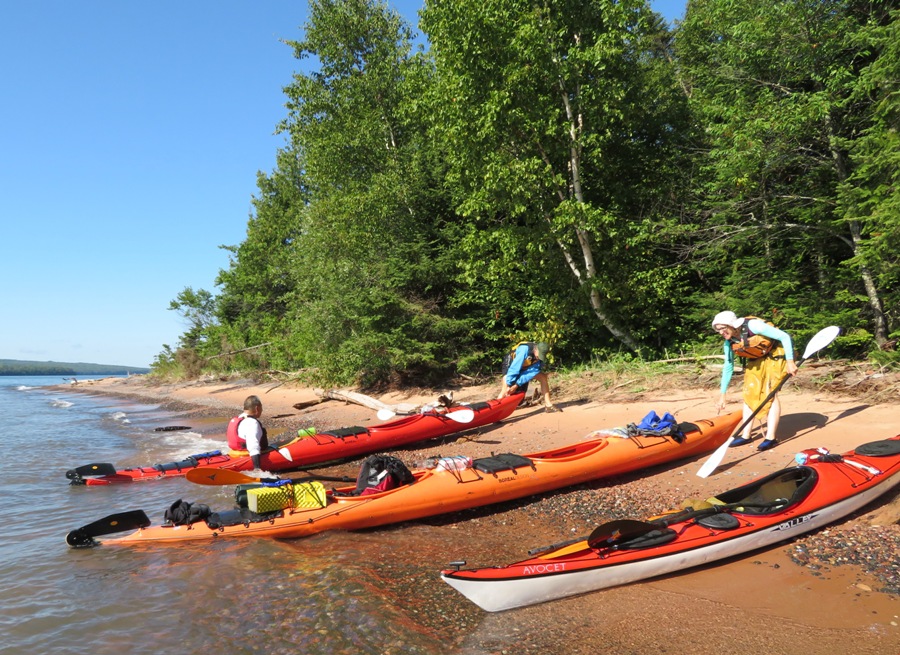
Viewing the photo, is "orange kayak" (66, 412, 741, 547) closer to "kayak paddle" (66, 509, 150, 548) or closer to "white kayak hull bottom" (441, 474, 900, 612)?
"kayak paddle" (66, 509, 150, 548)

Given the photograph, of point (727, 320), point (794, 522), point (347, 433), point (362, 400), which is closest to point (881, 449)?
point (794, 522)

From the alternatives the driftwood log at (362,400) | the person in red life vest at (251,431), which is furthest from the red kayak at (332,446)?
the driftwood log at (362,400)

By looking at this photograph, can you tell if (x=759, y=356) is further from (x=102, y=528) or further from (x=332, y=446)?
(x=102, y=528)

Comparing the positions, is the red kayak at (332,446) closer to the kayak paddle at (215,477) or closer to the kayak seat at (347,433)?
the kayak seat at (347,433)

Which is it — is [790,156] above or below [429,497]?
above

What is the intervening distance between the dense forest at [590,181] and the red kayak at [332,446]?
434 cm

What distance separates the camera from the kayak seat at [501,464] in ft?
18.5

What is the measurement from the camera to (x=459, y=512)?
5.80 m

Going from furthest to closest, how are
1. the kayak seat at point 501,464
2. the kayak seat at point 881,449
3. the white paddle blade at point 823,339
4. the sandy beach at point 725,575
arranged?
the white paddle blade at point 823,339 → the kayak seat at point 501,464 → the kayak seat at point 881,449 → the sandy beach at point 725,575

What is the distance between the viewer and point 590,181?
12773mm

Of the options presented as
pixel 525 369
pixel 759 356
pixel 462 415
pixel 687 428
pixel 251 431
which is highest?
pixel 759 356

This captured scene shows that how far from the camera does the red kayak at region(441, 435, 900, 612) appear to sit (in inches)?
137

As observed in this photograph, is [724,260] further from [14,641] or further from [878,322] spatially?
[14,641]

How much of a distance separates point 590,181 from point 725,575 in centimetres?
1062
